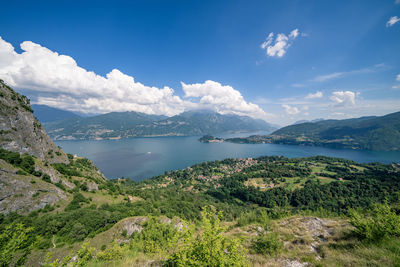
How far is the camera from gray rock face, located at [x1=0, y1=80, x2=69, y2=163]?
2786 cm

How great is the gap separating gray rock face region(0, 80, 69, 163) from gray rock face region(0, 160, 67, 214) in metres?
9.16

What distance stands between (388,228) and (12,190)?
39097 mm

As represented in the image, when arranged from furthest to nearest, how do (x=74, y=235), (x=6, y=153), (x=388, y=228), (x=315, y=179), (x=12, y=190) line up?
(x=315, y=179) → (x=6, y=153) → (x=12, y=190) → (x=74, y=235) → (x=388, y=228)

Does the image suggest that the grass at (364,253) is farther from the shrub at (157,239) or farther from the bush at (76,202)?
the bush at (76,202)

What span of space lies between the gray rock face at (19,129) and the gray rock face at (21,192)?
9.16 m

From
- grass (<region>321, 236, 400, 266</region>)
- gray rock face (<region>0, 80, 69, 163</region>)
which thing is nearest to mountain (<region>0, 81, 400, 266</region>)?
grass (<region>321, 236, 400, 266</region>)

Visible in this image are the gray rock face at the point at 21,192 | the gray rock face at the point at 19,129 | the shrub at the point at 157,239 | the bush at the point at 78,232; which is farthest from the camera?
the gray rock face at the point at 19,129

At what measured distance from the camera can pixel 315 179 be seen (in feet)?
259

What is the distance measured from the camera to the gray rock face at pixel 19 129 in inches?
1097

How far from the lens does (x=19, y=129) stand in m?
30.1

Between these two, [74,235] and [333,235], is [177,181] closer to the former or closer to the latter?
[74,235]

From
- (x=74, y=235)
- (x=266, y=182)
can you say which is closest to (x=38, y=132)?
(x=74, y=235)

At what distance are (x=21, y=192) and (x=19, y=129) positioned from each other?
728 inches

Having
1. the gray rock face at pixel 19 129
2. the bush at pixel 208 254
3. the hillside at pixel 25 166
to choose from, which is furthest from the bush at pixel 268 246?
the gray rock face at pixel 19 129
